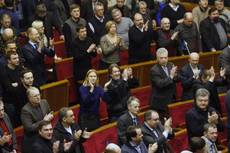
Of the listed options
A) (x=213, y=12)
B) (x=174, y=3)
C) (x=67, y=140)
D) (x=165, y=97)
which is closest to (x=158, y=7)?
(x=174, y=3)

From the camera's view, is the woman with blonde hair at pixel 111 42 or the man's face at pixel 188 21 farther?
the man's face at pixel 188 21

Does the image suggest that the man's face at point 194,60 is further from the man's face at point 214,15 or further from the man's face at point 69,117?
the man's face at point 69,117

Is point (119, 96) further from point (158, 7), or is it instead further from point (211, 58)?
point (158, 7)

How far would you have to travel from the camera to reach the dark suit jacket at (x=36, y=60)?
851 cm

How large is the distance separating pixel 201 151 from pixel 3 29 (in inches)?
151

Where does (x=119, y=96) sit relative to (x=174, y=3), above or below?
below

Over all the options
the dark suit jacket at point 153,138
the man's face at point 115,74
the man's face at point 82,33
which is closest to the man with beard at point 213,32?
the man's face at point 82,33

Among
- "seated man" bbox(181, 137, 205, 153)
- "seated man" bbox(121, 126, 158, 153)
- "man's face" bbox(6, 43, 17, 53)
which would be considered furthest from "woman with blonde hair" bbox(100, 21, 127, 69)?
"seated man" bbox(181, 137, 205, 153)

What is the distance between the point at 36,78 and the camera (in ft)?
28.5

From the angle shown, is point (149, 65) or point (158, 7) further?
point (158, 7)

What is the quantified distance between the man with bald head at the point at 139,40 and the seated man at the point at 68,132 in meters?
2.73

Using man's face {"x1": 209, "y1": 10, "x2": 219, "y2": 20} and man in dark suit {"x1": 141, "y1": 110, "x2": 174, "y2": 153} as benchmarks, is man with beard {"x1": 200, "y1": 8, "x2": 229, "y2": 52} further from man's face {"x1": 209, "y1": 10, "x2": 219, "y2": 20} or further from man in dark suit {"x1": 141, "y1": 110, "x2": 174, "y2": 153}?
man in dark suit {"x1": 141, "y1": 110, "x2": 174, "y2": 153}

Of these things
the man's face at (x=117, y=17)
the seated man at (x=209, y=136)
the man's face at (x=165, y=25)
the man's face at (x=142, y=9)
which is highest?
the man's face at (x=142, y=9)

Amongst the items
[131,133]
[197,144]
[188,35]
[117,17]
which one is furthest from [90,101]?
[188,35]
